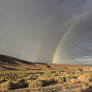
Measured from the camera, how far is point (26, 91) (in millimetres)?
16406

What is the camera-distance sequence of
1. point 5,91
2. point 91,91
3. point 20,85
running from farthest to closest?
point 20,85
point 5,91
point 91,91

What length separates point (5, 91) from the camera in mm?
16391

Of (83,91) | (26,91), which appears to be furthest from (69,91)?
(26,91)

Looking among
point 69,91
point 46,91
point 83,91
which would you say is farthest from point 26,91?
point 83,91

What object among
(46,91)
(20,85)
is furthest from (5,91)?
(46,91)

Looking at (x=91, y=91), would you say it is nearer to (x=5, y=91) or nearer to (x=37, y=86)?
(x=37, y=86)

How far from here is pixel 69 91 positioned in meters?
15.9

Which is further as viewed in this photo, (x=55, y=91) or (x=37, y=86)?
(x=37, y=86)

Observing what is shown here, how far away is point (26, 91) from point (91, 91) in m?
7.68

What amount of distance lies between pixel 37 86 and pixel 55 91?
165 inches

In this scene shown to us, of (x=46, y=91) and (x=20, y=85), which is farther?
(x=20, y=85)

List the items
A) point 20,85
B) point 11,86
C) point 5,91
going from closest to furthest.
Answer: point 5,91 < point 11,86 < point 20,85

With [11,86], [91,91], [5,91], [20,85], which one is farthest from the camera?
[20,85]

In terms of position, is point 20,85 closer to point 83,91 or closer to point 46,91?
point 46,91
